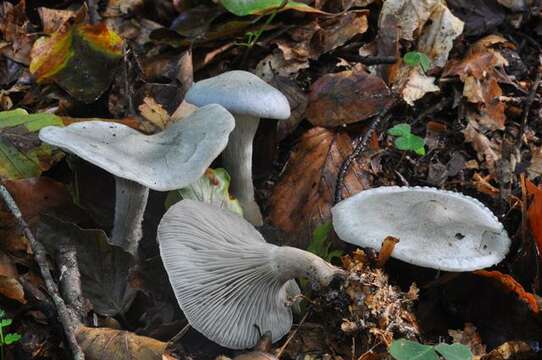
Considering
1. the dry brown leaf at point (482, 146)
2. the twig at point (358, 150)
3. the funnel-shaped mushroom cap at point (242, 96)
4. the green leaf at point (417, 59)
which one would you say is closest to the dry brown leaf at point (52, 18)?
the funnel-shaped mushroom cap at point (242, 96)

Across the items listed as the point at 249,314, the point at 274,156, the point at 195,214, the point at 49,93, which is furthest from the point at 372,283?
the point at 49,93

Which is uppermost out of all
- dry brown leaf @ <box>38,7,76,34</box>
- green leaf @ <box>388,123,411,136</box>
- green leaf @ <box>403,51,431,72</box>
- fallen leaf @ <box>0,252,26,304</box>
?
green leaf @ <box>403,51,431,72</box>

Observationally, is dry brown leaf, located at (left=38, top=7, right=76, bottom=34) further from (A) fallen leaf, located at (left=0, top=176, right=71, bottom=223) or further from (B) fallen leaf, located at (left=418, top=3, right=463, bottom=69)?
(B) fallen leaf, located at (left=418, top=3, right=463, bottom=69)

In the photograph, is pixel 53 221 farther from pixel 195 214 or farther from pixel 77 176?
pixel 195 214

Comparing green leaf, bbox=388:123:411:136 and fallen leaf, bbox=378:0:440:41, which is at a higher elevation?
fallen leaf, bbox=378:0:440:41

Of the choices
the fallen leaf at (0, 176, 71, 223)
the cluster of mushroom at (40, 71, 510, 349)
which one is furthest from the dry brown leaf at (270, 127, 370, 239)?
the fallen leaf at (0, 176, 71, 223)

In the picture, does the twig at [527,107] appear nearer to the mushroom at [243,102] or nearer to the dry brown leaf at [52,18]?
the mushroom at [243,102]

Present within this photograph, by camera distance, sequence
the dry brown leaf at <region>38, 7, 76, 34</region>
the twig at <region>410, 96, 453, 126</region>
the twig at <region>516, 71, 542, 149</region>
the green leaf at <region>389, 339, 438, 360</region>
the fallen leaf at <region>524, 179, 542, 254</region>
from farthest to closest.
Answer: the dry brown leaf at <region>38, 7, 76, 34</region>, the twig at <region>410, 96, 453, 126</region>, the twig at <region>516, 71, 542, 149</region>, the fallen leaf at <region>524, 179, 542, 254</region>, the green leaf at <region>389, 339, 438, 360</region>
